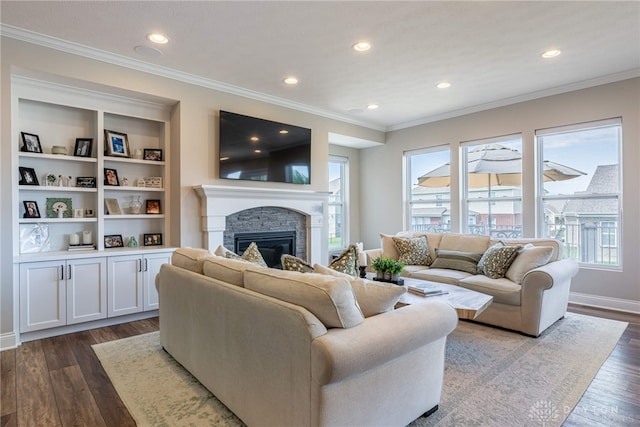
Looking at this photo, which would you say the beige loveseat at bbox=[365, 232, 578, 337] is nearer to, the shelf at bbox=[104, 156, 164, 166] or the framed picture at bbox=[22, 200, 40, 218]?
the shelf at bbox=[104, 156, 164, 166]

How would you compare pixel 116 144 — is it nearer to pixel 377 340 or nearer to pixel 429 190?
pixel 377 340

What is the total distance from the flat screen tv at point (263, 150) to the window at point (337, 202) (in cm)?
149

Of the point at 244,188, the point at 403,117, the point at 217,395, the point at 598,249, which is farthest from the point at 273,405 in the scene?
the point at 403,117

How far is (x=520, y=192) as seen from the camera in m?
4.95

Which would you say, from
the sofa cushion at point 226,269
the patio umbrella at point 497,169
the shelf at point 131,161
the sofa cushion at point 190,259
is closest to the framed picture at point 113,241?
the shelf at point 131,161

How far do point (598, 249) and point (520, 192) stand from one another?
1.15 m

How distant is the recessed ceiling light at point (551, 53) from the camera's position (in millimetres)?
3410

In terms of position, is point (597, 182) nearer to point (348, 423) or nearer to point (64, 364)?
point (348, 423)

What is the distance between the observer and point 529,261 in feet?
11.4

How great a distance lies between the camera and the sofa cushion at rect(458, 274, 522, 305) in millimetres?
3324

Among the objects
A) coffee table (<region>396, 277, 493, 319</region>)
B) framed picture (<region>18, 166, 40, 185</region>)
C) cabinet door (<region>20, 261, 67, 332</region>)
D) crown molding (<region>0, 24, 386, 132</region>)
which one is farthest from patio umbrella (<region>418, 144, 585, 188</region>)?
framed picture (<region>18, 166, 40, 185</region>)

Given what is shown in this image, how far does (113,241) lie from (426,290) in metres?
3.48

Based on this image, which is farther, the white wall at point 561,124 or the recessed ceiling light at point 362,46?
the white wall at point 561,124

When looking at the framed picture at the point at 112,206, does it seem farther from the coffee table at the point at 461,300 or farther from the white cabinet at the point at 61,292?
the coffee table at the point at 461,300
